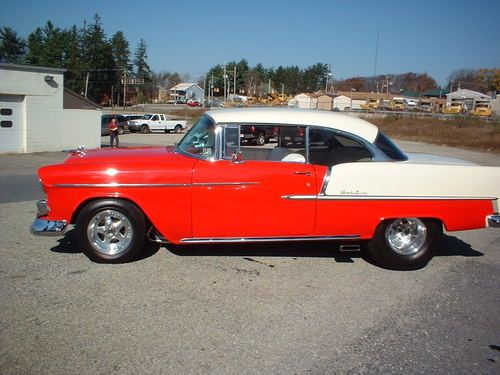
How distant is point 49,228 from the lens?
4.90 meters

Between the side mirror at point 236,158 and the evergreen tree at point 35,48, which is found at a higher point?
the evergreen tree at point 35,48

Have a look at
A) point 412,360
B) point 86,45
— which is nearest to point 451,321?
point 412,360

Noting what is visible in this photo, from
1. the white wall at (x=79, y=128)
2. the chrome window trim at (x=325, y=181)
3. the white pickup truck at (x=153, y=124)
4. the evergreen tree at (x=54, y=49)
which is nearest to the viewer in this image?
the chrome window trim at (x=325, y=181)

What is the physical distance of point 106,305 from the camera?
160 inches

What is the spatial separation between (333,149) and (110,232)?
2638 mm

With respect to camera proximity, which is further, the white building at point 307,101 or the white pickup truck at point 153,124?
the white building at point 307,101

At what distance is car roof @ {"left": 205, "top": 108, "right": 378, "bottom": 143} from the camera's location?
523 cm

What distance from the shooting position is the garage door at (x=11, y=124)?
58.2ft

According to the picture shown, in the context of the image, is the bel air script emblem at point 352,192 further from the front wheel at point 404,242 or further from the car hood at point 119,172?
the car hood at point 119,172

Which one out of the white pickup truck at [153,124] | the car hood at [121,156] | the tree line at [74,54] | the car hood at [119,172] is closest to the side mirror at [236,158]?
the car hood at [119,172]

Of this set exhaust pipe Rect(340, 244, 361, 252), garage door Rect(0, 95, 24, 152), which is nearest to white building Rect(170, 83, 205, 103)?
garage door Rect(0, 95, 24, 152)

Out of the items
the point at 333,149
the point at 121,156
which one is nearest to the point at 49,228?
the point at 121,156

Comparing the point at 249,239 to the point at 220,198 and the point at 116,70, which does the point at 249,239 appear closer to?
the point at 220,198

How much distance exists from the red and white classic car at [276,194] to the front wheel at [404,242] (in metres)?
0.01
